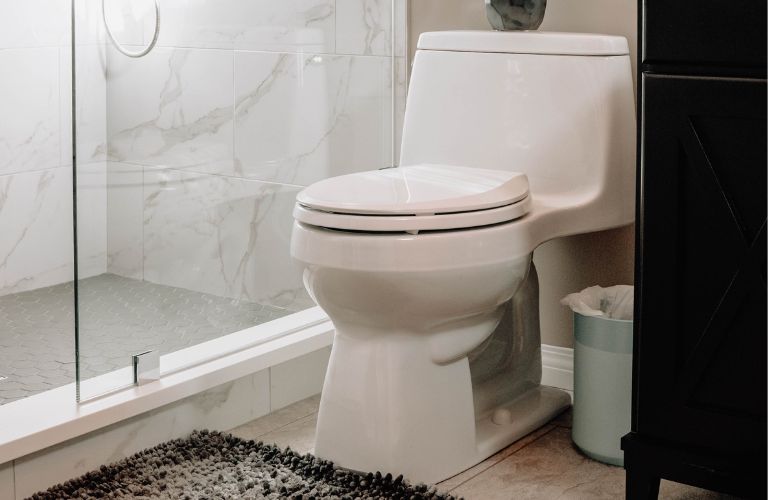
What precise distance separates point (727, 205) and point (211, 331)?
112 centimetres

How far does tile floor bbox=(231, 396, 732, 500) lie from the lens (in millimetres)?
1803

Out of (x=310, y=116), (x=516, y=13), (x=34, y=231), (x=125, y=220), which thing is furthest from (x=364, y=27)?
(x=34, y=231)

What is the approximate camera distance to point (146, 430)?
1.95 metres

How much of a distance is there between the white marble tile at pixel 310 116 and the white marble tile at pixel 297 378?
0.40 m

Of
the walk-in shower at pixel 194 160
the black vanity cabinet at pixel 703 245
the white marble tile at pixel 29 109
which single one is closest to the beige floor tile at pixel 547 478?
the black vanity cabinet at pixel 703 245

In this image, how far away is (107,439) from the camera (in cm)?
187

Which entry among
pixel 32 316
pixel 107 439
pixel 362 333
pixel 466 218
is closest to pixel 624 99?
pixel 466 218

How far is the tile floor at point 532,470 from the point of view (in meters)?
1.80

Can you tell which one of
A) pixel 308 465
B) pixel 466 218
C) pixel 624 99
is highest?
pixel 624 99

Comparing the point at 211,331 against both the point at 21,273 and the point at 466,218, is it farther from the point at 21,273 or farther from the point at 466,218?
the point at 21,273

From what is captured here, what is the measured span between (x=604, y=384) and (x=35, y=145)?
1829 mm

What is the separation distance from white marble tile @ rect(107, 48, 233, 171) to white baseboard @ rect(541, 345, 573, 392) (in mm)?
860

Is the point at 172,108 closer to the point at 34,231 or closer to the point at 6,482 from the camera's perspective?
the point at 6,482

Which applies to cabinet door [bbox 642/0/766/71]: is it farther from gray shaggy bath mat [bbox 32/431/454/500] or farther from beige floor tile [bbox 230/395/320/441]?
beige floor tile [bbox 230/395/320/441]
